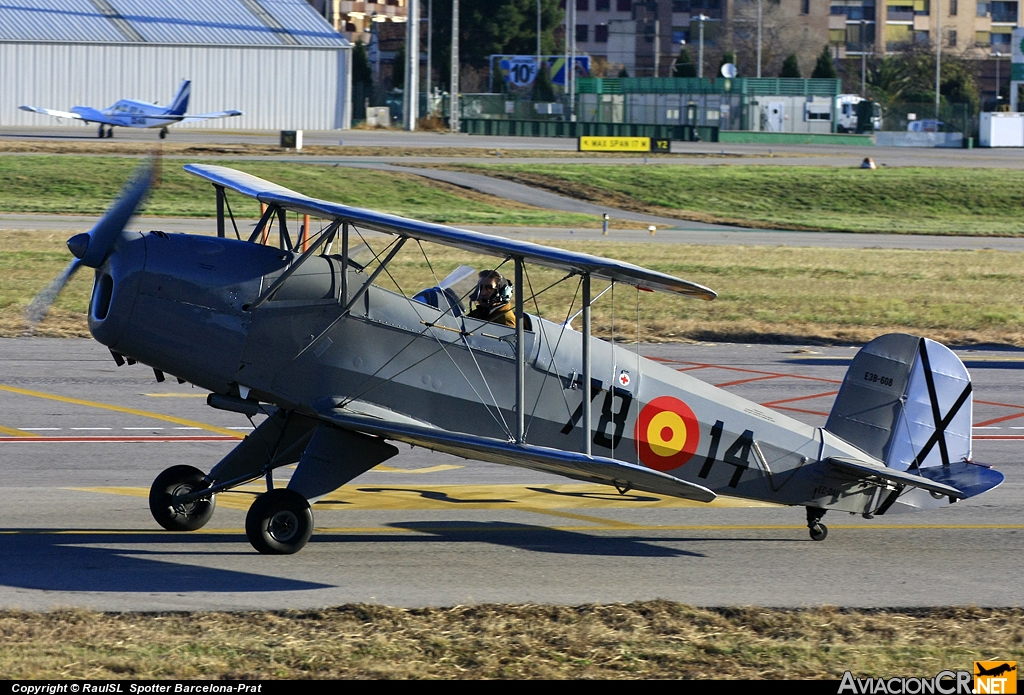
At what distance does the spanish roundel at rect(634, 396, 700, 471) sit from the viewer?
9586 mm

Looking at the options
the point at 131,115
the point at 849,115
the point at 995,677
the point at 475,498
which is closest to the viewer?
the point at 995,677

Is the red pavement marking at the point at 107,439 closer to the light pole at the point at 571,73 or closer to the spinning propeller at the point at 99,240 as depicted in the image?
the spinning propeller at the point at 99,240

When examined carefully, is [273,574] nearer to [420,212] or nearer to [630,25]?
[420,212]

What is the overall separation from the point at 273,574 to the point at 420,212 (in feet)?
104

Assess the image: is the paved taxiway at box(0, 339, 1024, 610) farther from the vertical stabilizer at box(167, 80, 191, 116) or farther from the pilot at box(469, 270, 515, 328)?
the vertical stabilizer at box(167, 80, 191, 116)

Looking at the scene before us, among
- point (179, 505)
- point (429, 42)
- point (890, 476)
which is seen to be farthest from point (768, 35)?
point (179, 505)

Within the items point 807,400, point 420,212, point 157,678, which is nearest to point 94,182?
point 420,212

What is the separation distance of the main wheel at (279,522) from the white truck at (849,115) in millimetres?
90349

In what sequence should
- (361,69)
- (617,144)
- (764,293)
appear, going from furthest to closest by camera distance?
(361,69) < (617,144) < (764,293)

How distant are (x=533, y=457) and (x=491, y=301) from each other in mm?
1656

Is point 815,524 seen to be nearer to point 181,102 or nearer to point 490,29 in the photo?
point 181,102

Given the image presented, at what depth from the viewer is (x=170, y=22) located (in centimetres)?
7638

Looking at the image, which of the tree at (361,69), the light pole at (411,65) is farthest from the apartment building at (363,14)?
the light pole at (411,65)

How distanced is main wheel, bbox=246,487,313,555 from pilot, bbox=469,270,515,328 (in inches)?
79.9
